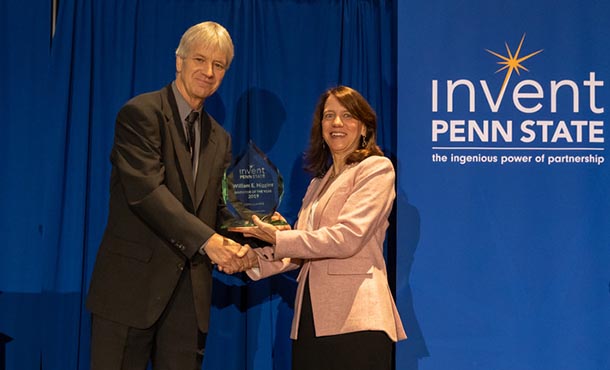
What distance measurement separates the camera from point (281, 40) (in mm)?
3490

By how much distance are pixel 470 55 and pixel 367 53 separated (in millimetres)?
652

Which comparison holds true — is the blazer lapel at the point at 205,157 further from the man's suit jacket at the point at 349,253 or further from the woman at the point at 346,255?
the man's suit jacket at the point at 349,253

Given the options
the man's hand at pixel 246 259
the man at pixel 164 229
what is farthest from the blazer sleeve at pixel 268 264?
the man at pixel 164 229

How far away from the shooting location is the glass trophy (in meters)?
2.36

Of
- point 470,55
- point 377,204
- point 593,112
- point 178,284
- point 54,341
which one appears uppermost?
point 470,55

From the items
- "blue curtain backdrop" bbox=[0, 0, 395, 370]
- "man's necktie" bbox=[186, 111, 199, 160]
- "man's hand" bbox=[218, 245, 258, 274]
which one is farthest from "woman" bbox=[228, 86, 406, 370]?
"blue curtain backdrop" bbox=[0, 0, 395, 370]


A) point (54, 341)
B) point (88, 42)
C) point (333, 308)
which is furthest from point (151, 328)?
point (88, 42)

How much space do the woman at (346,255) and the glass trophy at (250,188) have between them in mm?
54

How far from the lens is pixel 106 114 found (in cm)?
342

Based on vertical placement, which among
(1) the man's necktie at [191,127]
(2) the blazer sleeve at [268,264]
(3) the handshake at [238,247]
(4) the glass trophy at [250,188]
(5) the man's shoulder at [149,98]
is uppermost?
(5) the man's shoulder at [149,98]

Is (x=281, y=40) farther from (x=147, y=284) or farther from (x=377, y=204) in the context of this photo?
(x=147, y=284)

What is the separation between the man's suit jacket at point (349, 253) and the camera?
2238 mm

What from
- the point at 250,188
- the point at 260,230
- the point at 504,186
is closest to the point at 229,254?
the point at 260,230

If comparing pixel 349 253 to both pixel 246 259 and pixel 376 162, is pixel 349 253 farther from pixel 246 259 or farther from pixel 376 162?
pixel 246 259
